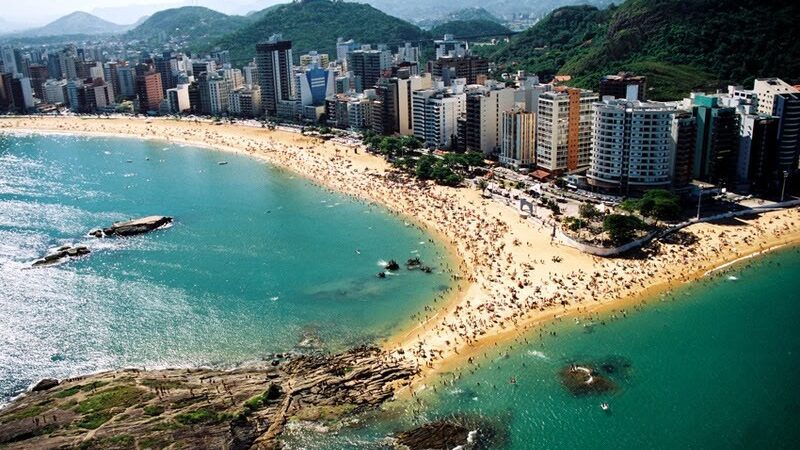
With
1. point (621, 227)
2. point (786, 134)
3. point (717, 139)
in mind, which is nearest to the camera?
point (621, 227)

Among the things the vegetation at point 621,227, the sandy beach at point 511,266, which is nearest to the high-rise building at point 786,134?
the sandy beach at point 511,266

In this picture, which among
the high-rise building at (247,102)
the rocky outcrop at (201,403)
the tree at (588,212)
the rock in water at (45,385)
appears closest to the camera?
the rocky outcrop at (201,403)

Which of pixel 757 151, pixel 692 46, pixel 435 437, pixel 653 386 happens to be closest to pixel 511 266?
pixel 653 386

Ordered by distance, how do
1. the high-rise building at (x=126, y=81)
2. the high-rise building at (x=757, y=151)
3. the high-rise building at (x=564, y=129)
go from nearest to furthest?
the high-rise building at (x=757, y=151) < the high-rise building at (x=564, y=129) < the high-rise building at (x=126, y=81)

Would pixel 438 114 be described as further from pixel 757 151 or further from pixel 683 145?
pixel 757 151

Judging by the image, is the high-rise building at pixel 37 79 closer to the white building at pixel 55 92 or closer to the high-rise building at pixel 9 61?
the white building at pixel 55 92

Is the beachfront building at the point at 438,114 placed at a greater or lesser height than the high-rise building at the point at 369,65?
lesser
